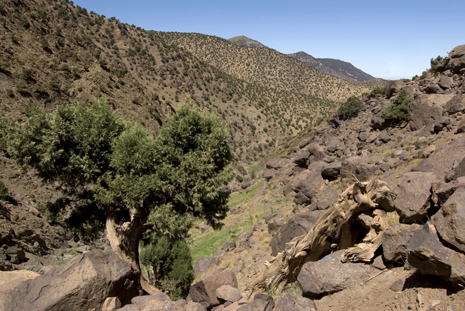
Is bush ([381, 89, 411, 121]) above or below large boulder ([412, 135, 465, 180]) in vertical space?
above

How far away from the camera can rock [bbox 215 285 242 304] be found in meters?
8.55

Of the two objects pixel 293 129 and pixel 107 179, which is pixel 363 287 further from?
pixel 293 129

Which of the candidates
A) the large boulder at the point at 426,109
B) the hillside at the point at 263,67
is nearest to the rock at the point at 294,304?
the large boulder at the point at 426,109

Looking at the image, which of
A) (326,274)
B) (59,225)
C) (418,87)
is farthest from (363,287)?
(59,225)

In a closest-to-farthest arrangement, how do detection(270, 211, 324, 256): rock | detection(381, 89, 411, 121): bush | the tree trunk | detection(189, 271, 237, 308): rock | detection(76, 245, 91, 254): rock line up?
1. detection(189, 271, 237, 308): rock
2. detection(270, 211, 324, 256): rock
3. the tree trunk
4. detection(381, 89, 411, 121): bush
5. detection(76, 245, 91, 254): rock

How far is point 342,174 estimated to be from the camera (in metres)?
14.9

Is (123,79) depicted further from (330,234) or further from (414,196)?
(414,196)

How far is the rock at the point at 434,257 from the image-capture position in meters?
4.48

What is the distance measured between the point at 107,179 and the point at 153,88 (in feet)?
180

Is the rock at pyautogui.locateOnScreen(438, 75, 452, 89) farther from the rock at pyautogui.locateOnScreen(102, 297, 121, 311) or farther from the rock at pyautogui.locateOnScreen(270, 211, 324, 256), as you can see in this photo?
the rock at pyautogui.locateOnScreen(102, 297, 121, 311)

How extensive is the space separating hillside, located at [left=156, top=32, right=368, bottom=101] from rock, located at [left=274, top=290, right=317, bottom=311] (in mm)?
103710

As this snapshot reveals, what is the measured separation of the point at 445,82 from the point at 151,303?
21.8m

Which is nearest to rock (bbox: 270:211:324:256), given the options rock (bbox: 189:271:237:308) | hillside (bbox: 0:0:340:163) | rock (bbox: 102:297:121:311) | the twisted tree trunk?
the twisted tree trunk

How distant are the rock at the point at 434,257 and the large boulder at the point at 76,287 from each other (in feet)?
27.4
